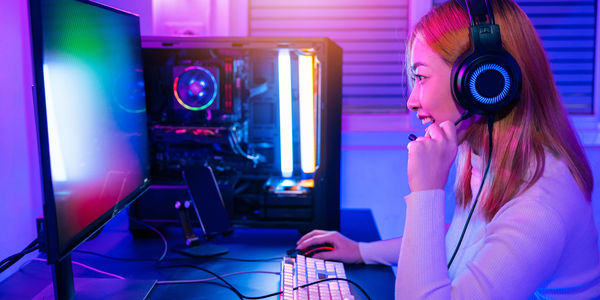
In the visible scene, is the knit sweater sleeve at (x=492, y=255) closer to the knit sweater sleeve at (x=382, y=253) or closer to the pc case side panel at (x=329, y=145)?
the knit sweater sleeve at (x=382, y=253)

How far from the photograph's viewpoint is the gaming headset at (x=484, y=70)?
73 centimetres

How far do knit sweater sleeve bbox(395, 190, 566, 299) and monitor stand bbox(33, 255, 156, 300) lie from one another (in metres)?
Result: 0.49

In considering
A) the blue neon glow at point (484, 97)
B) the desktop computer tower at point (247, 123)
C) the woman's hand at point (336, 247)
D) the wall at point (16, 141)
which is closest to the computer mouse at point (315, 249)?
the woman's hand at point (336, 247)

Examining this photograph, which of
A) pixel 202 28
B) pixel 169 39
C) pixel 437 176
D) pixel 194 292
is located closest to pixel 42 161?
pixel 194 292

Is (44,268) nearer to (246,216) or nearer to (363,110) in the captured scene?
(246,216)

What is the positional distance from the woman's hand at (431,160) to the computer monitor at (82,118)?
1.74ft

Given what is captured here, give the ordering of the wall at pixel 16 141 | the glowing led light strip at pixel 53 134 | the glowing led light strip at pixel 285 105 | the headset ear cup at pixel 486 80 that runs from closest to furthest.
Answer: the glowing led light strip at pixel 53 134
the headset ear cup at pixel 486 80
the wall at pixel 16 141
the glowing led light strip at pixel 285 105

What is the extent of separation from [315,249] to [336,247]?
49 mm

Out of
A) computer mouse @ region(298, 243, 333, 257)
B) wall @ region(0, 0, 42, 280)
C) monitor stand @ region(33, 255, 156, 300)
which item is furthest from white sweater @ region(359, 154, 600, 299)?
wall @ region(0, 0, 42, 280)

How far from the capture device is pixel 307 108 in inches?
50.2

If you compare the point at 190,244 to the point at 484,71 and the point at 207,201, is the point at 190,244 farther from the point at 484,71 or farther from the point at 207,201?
the point at 484,71

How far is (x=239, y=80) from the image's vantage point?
133 centimetres

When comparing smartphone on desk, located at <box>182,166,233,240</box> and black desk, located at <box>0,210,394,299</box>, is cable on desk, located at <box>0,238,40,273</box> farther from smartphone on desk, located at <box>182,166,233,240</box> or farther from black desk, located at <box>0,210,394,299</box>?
smartphone on desk, located at <box>182,166,233,240</box>

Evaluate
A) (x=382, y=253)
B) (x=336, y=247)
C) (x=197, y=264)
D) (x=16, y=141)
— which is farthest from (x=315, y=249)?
(x=16, y=141)
